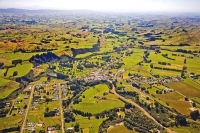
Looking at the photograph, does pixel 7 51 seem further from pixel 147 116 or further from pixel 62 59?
pixel 147 116

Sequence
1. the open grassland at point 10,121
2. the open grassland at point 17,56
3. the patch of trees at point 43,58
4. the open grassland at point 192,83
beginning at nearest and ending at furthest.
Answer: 1. the open grassland at point 10,121
2. the open grassland at point 192,83
3. the open grassland at point 17,56
4. the patch of trees at point 43,58

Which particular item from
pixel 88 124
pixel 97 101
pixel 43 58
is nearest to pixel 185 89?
pixel 97 101

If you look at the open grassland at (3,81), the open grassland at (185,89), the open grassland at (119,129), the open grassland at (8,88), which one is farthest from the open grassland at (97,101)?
the open grassland at (3,81)

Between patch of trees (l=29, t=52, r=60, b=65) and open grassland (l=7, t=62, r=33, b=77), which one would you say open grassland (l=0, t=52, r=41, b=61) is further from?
open grassland (l=7, t=62, r=33, b=77)

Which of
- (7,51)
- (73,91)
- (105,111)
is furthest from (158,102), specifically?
(7,51)

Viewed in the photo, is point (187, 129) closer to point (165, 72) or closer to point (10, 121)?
point (10, 121)

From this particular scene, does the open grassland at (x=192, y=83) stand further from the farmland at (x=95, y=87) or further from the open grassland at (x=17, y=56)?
the open grassland at (x=17, y=56)
